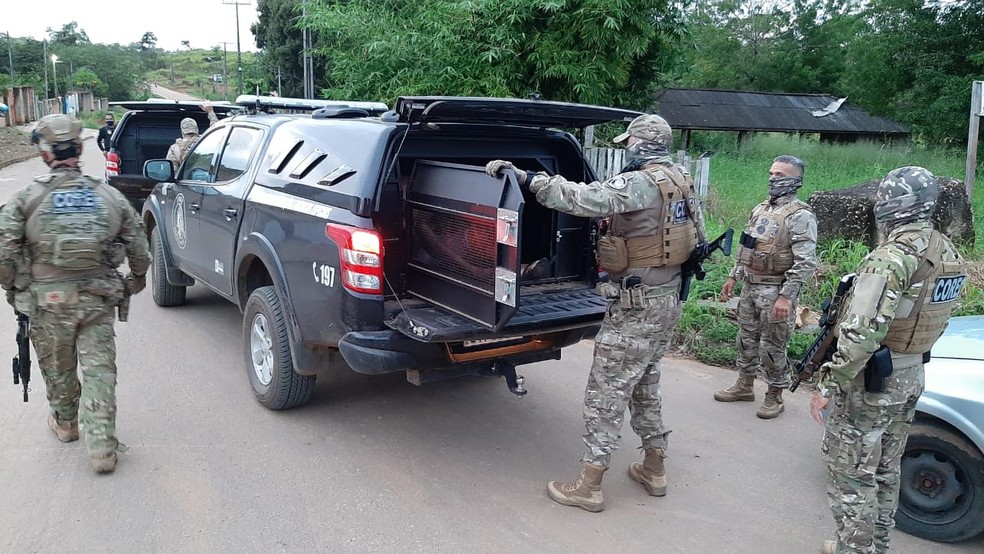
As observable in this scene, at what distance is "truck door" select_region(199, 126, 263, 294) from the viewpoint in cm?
505

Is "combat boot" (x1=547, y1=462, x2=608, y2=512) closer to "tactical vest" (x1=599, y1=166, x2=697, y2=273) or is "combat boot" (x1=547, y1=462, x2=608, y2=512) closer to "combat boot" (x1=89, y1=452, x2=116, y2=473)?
"tactical vest" (x1=599, y1=166, x2=697, y2=273)

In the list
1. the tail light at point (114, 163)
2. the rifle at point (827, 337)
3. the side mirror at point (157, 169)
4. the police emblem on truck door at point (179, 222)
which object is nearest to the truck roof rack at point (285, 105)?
the side mirror at point (157, 169)

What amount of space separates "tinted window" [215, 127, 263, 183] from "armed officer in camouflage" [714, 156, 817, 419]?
344cm

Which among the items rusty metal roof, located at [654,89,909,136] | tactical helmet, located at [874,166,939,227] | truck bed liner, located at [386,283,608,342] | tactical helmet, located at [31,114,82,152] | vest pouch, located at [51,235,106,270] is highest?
rusty metal roof, located at [654,89,909,136]

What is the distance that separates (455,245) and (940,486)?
8.50ft

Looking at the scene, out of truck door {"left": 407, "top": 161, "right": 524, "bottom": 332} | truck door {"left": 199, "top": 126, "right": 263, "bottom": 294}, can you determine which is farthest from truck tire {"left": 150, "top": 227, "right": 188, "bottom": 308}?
truck door {"left": 407, "top": 161, "right": 524, "bottom": 332}

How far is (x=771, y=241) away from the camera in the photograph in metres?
4.89

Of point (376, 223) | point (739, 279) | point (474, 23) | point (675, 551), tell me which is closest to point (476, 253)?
point (376, 223)

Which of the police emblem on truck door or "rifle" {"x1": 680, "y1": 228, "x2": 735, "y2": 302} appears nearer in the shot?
"rifle" {"x1": 680, "y1": 228, "x2": 735, "y2": 302}

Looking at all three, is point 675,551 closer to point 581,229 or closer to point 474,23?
point 581,229

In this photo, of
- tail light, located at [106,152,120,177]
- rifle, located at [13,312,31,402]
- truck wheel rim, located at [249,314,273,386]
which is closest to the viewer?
rifle, located at [13,312,31,402]

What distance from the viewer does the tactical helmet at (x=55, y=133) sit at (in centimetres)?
377

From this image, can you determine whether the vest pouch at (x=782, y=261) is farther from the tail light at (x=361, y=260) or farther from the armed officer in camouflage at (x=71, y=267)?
the armed officer in camouflage at (x=71, y=267)

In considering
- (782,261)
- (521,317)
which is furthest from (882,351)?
(782,261)
